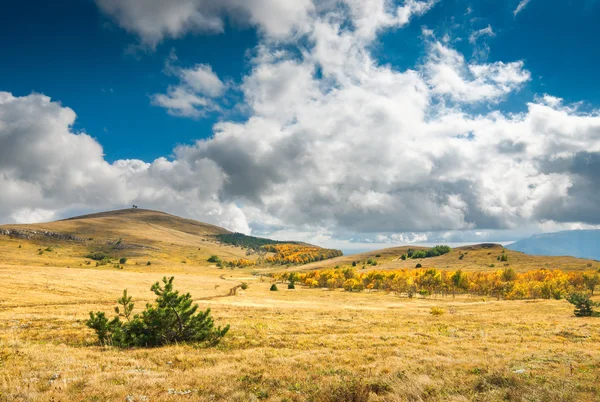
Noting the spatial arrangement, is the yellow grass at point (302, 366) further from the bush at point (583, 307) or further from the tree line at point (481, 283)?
the tree line at point (481, 283)

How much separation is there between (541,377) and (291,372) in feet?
37.4

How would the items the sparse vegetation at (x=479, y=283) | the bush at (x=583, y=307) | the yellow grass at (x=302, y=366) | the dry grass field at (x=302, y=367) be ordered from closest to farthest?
1. the dry grass field at (x=302, y=367)
2. the yellow grass at (x=302, y=366)
3. the bush at (x=583, y=307)
4. the sparse vegetation at (x=479, y=283)

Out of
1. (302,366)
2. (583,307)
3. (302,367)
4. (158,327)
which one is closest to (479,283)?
(583,307)

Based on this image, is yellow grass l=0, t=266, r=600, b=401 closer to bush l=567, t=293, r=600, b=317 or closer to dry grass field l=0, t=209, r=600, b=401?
dry grass field l=0, t=209, r=600, b=401

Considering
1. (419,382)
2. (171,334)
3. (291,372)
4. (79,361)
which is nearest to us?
(419,382)

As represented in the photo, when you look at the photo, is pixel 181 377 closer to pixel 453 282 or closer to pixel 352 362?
pixel 352 362

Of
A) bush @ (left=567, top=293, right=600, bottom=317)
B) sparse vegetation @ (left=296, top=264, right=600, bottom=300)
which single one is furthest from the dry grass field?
sparse vegetation @ (left=296, top=264, right=600, bottom=300)

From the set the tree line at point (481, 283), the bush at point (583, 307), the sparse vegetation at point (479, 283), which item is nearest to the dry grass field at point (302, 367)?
the bush at point (583, 307)

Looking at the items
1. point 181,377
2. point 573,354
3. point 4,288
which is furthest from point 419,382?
point 4,288

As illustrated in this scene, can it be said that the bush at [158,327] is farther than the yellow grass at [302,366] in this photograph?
Yes

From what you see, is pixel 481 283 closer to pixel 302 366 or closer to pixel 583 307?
pixel 583 307

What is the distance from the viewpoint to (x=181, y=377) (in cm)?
1530

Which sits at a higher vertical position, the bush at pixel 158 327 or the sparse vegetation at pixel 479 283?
the bush at pixel 158 327

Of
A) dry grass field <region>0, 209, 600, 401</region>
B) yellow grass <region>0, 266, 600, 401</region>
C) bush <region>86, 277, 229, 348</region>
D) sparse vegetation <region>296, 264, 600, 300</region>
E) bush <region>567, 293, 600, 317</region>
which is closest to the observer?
dry grass field <region>0, 209, 600, 401</region>
